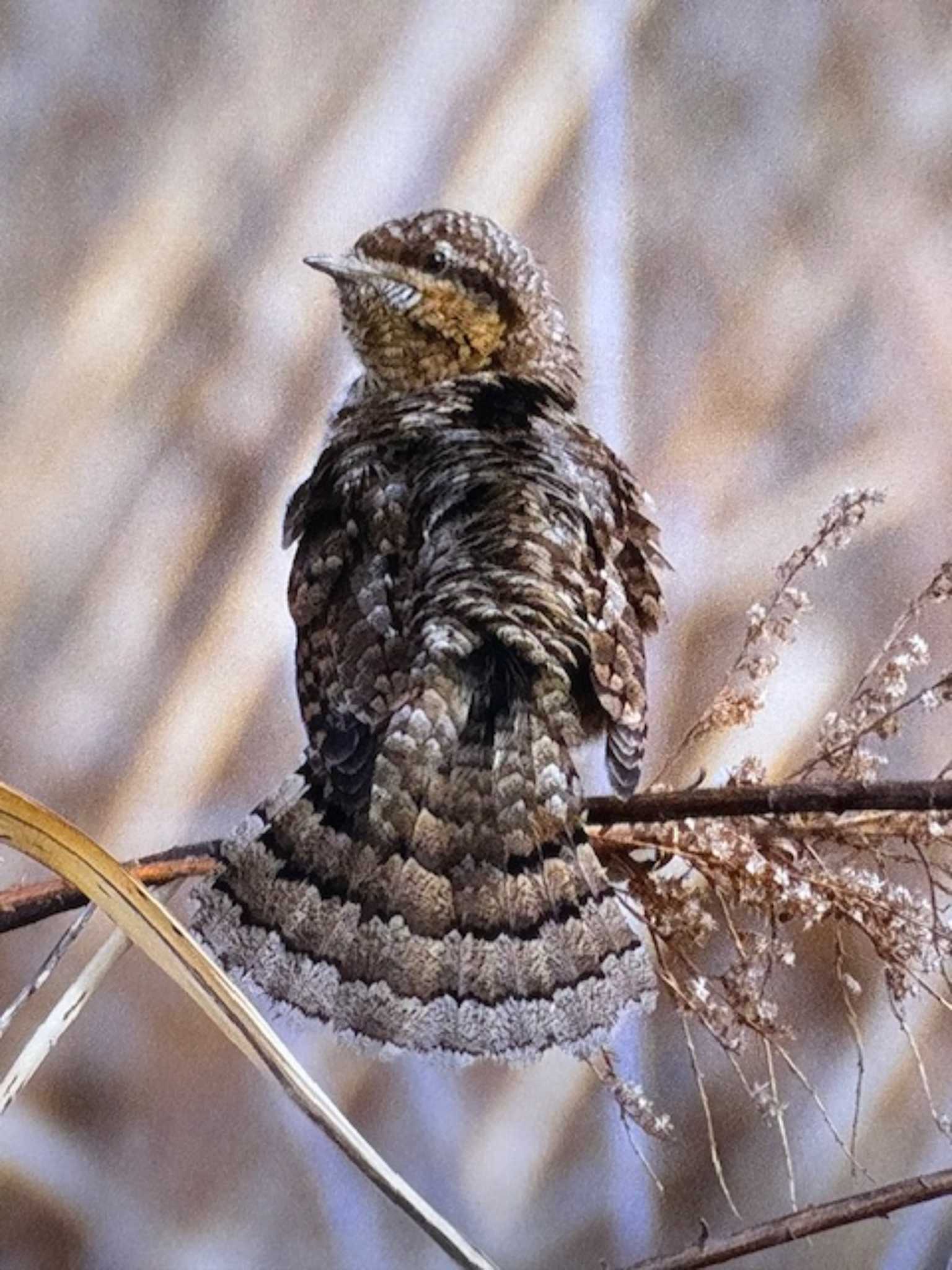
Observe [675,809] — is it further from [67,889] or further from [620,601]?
[67,889]

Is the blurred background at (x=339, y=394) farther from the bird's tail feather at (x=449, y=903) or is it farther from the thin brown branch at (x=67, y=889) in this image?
the bird's tail feather at (x=449, y=903)

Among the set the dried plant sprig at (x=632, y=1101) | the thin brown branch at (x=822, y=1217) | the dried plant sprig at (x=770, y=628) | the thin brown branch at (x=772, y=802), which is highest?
the dried plant sprig at (x=770, y=628)

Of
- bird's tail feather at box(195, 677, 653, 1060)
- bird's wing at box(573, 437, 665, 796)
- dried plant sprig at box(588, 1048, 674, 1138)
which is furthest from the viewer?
dried plant sprig at box(588, 1048, 674, 1138)

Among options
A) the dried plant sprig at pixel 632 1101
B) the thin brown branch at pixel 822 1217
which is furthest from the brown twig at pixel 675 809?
the thin brown branch at pixel 822 1217

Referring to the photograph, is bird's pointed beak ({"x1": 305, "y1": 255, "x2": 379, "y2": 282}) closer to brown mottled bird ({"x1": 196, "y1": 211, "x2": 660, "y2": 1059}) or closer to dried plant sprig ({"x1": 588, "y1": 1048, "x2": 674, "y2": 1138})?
brown mottled bird ({"x1": 196, "y1": 211, "x2": 660, "y2": 1059})

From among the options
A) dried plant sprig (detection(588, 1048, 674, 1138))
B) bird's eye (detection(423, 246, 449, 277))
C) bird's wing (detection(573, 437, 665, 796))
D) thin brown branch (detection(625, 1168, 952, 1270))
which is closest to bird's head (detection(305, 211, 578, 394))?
bird's eye (detection(423, 246, 449, 277))

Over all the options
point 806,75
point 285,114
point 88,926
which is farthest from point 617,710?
point 806,75

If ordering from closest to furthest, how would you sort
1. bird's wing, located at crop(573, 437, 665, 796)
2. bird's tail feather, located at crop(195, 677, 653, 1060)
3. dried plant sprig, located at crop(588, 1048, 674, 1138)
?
bird's tail feather, located at crop(195, 677, 653, 1060)
bird's wing, located at crop(573, 437, 665, 796)
dried plant sprig, located at crop(588, 1048, 674, 1138)

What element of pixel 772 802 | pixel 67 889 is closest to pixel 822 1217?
pixel 772 802
